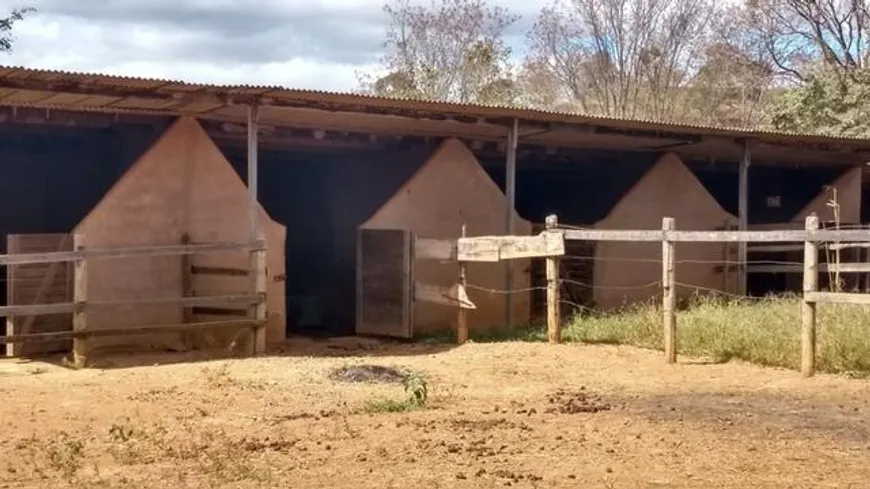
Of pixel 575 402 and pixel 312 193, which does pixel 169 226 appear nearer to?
pixel 312 193

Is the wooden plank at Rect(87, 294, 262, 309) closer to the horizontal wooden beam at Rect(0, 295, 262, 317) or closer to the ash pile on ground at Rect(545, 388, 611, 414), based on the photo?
the horizontal wooden beam at Rect(0, 295, 262, 317)

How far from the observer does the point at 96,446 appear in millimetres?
6867

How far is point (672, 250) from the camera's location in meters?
10.9

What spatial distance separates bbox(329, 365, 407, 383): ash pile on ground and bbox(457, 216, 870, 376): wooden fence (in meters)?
2.47

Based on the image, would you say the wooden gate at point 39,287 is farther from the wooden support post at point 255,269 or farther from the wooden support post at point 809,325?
the wooden support post at point 809,325

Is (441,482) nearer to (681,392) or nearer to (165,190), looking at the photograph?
(681,392)

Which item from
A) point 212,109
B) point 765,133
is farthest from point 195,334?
point 765,133

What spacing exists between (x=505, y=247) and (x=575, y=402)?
14.3 feet

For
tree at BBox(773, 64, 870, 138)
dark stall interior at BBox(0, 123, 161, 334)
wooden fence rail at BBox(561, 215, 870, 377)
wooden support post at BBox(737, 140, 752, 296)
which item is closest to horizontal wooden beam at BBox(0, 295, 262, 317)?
dark stall interior at BBox(0, 123, 161, 334)

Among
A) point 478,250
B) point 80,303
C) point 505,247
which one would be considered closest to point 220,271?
point 80,303

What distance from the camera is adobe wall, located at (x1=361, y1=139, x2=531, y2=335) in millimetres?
14266

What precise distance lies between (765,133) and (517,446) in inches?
427

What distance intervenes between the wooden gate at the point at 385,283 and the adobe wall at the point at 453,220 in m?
0.34

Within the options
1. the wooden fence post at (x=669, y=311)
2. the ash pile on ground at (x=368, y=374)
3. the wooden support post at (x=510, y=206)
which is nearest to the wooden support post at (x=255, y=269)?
the ash pile on ground at (x=368, y=374)
